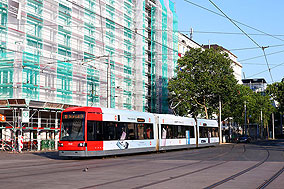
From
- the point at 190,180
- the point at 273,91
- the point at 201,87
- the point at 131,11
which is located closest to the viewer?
the point at 190,180

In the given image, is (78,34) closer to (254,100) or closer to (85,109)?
(85,109)

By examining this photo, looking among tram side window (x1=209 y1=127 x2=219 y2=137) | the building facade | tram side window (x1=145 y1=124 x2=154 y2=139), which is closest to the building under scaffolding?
tram side window (x1=145 y1=124 x2=154 y2=139)

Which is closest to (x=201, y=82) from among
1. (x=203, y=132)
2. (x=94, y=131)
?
(x=203, y=132)

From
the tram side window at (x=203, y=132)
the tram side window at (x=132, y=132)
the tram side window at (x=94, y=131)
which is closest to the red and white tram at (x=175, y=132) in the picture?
the tram side window at (x=203, y=132)

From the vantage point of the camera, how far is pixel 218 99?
61.6 meters

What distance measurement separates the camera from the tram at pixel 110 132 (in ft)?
72.9

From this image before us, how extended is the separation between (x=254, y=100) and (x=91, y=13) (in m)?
52.7

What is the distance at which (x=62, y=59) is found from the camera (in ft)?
123

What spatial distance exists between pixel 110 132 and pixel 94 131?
1.57 metres

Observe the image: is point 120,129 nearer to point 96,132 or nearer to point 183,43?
point 96,132

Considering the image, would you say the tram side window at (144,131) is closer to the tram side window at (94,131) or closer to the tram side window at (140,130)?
the tram side window at (140,130)

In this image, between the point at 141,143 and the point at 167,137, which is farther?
the point at 167,137

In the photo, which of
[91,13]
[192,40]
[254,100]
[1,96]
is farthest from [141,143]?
[254,100]

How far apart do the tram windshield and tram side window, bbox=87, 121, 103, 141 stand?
0.35 metres
